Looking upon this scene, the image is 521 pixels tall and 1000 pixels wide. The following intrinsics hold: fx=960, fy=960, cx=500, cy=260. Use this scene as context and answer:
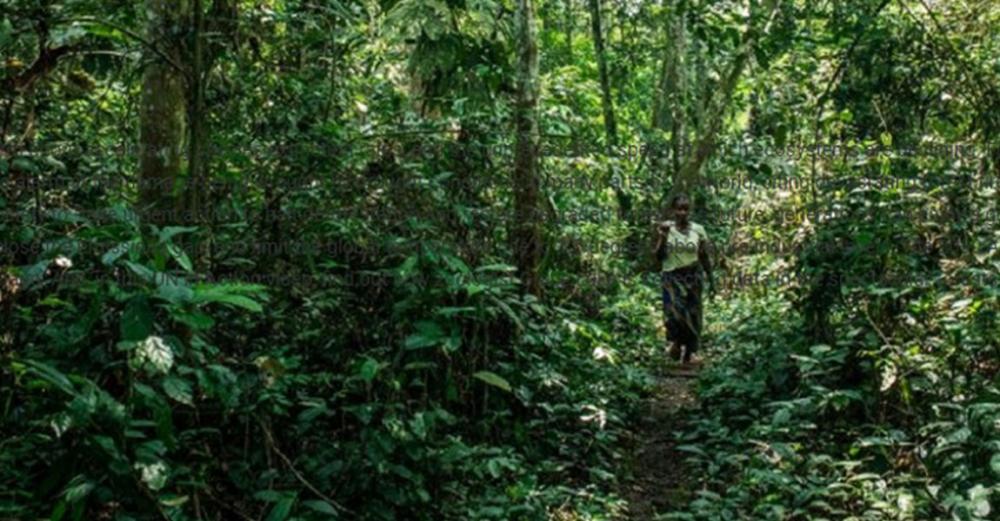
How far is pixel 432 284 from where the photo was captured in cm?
559

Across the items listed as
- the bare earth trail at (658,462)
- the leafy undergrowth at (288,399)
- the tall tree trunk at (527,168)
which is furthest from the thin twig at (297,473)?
the tall tree trunk at (527,168)

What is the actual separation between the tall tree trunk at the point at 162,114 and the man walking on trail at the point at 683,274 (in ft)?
16.6

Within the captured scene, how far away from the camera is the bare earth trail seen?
5.56 meters

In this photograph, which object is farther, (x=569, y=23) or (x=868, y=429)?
(x=569, y=23)

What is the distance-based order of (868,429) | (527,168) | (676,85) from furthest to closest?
(676,85) → (527,168) → (868,429)

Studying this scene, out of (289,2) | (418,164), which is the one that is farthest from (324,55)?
(418,164)

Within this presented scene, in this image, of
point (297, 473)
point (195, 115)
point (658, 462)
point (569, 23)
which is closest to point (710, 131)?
point (569, 23)

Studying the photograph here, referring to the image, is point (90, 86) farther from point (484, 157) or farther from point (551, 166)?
point (551, 166)

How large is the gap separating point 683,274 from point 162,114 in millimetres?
5301

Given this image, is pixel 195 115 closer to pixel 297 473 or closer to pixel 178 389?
pixel 178 389

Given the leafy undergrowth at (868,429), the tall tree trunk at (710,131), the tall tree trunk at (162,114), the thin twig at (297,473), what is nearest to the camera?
the thin twig at (297,473)

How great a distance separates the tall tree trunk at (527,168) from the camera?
7105mm

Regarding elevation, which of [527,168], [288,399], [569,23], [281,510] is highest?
[569,23]

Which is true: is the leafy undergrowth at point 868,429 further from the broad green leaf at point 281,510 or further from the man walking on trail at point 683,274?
the broad green leaf at point 281,510
